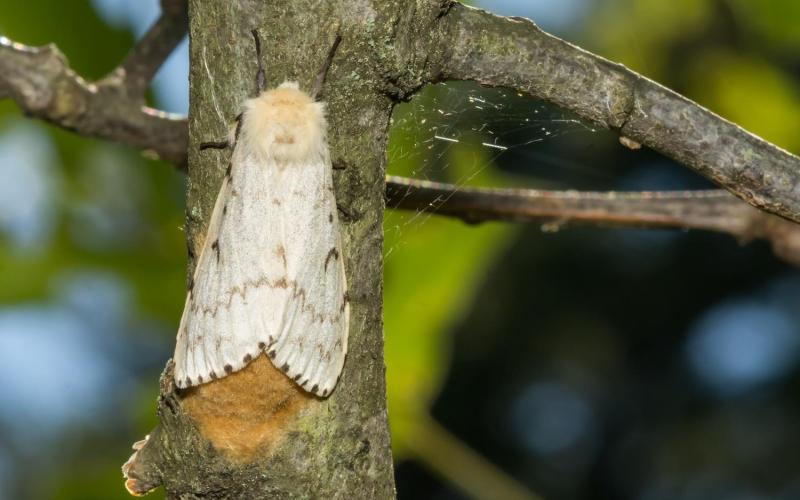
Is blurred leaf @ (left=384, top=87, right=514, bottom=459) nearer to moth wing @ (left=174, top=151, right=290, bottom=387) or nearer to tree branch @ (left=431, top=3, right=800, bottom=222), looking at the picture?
moth wing @ (left=174, top=151, right=290, bottom=387)

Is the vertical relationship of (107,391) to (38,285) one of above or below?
below

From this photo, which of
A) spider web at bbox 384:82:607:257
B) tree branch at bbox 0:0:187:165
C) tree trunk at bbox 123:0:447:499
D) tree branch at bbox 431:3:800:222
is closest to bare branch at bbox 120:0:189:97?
tree branch at bbox 0:0:187:165

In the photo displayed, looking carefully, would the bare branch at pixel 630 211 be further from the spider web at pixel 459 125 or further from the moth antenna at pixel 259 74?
the moth antenna at pixel 259 74

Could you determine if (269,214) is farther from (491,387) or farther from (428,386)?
(491,387)

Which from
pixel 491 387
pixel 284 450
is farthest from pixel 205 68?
pixel 491 387

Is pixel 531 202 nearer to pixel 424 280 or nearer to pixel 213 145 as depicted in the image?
pixel 424 280

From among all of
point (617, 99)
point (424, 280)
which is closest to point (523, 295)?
point (424, 280)
